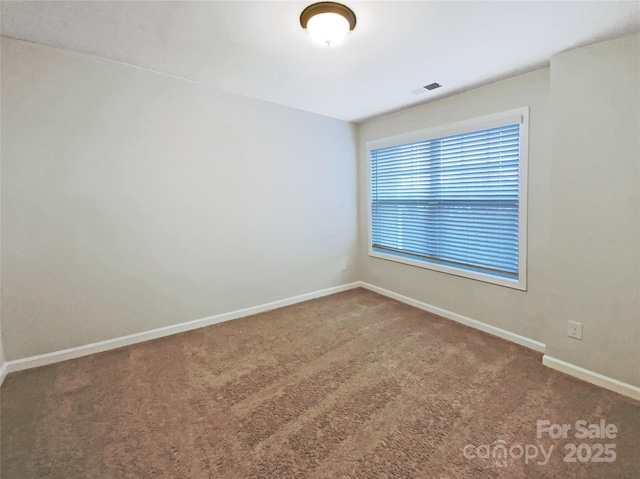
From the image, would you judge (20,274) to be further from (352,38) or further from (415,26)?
(415,26)

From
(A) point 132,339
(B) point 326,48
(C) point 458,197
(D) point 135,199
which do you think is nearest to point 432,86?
(C) point 458,197

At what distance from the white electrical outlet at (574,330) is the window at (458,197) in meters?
0.49

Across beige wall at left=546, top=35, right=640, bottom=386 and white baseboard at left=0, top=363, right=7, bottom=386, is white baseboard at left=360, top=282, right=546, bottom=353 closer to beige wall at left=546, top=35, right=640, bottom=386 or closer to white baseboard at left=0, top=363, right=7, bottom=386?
beige wall at left=546, top=35, right=640, bottom=386

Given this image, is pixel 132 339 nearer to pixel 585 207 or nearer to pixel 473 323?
pixel 473 323

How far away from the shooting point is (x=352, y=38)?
2010 millimetres

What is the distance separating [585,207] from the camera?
208cm

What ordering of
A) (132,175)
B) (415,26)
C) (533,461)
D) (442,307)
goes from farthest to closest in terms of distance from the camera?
(442,307) → (132,175) → (415,26) → (533,461)

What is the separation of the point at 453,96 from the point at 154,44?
9.23 ft

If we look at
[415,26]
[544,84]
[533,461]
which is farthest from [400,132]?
[533,461]

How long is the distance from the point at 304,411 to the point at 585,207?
245 centimetres

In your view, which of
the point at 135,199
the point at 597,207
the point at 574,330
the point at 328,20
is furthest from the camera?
the point at 135,199

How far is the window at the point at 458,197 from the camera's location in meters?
2.64

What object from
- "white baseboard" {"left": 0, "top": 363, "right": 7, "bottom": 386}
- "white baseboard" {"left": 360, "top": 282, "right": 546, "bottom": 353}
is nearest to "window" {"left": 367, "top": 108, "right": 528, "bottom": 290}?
"white baseboard" {"left": 360, "top": 282, "right": 546, "bottom": 353}

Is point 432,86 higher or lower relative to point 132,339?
higher
